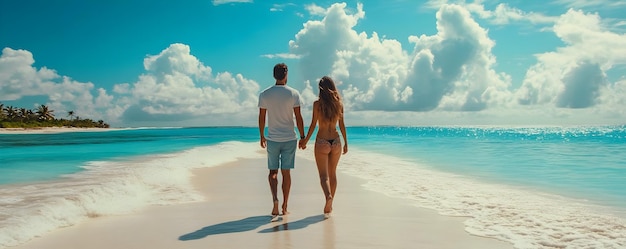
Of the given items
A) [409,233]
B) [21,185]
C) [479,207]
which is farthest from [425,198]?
[21,185]

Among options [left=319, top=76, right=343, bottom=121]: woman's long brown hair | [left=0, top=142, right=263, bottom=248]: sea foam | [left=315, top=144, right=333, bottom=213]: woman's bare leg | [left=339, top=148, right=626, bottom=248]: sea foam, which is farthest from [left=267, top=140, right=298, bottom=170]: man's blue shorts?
[left=0, top=142, right=263, bottom=248]: sea foam

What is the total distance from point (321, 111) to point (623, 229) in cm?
521

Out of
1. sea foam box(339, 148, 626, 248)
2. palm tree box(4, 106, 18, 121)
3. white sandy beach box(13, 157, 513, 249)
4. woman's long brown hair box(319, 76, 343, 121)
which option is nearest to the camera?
white sandy beach box(13, 157, 513, 249)

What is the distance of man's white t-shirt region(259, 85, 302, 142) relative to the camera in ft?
23.8

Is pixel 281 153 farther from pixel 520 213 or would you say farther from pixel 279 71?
pixel 520 213

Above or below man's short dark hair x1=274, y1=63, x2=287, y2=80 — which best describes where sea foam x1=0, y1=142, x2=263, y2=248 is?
below

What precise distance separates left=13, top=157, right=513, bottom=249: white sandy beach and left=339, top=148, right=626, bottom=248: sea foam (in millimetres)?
482

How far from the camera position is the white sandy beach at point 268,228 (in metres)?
5.97

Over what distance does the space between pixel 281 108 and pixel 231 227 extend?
204 cm

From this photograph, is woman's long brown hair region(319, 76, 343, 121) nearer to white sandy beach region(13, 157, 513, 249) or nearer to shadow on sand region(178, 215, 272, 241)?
white sandy beach region(13, 157, 513, 249)

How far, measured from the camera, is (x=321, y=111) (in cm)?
756

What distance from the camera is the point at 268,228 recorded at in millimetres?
6777

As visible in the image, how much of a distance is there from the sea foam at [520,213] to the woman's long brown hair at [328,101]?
275 cm

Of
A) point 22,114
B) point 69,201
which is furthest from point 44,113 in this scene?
point 69,201
